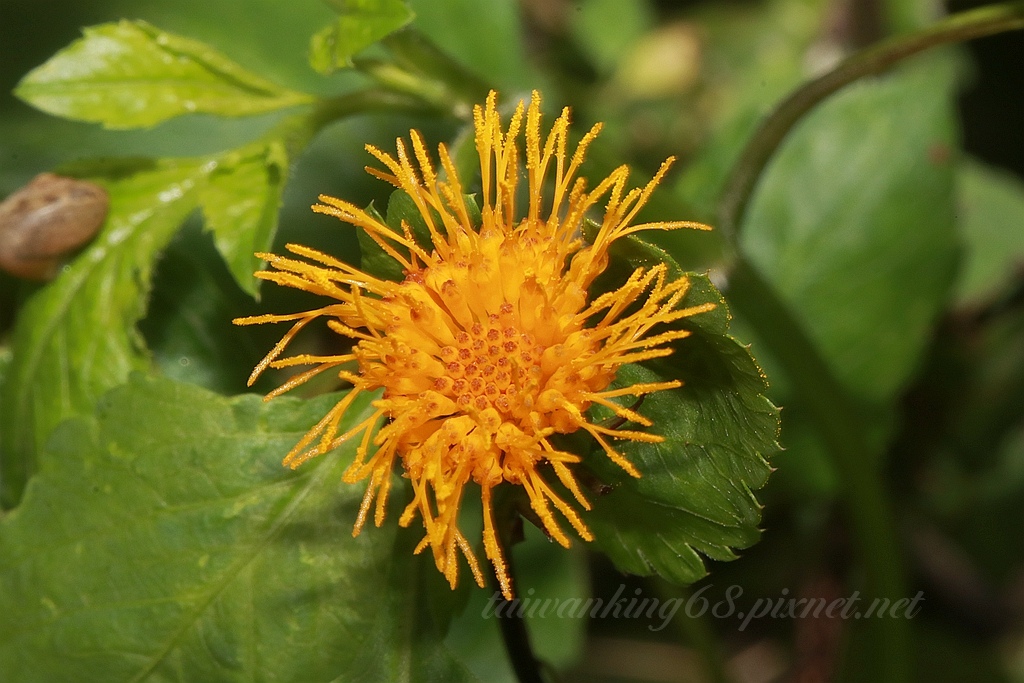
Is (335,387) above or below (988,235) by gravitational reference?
above

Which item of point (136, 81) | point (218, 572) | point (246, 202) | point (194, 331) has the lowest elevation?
point (218, 572)

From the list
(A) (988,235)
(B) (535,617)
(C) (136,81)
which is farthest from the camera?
(A) (988,235)

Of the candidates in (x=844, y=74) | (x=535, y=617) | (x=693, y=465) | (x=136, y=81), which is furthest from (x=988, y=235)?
(x=136, y=81)

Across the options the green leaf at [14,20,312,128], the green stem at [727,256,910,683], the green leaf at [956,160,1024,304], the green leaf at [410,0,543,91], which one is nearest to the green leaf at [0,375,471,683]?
the green leaf at [14,20,312,128]

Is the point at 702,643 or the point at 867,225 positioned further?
the point at 867,225

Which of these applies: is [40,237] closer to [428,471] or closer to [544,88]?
[428,471]

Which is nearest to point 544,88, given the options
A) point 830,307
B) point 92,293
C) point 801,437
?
point 830,307

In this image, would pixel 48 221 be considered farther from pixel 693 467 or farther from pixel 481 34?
pixel 481 34
